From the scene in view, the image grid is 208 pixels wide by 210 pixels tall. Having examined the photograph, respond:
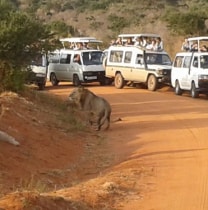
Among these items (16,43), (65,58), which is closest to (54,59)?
(65,58)

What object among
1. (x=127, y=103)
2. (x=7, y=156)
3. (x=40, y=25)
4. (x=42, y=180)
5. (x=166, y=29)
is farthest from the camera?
(x=166, y=29)

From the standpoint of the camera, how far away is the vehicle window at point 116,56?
30.9 meters

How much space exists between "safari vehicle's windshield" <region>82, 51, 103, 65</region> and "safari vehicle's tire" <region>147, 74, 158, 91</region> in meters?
3.96

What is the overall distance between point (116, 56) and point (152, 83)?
3064 mm

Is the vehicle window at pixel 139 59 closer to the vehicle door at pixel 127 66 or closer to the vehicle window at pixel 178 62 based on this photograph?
the vehicle door at pixel 127 66

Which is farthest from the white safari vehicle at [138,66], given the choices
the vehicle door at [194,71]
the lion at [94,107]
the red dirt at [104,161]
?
the lion at [94,107]

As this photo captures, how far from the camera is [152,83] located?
1139 inches

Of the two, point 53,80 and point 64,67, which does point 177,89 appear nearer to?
point 64,67

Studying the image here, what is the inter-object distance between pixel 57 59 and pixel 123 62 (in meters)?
4.02

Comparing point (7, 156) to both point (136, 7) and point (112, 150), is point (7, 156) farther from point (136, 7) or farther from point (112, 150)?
point (136, 7)

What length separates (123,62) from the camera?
101 ft

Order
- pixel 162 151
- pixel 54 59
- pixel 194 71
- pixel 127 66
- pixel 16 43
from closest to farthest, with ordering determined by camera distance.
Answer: pixel 162 151 → pixel 16 43 → pixel 194 71 → pixel 127 66 → pixel 54 59

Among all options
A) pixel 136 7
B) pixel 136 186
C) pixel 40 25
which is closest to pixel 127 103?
pixel 40 25

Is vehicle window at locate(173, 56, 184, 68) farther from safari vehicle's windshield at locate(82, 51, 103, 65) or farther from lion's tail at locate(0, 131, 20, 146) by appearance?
lion's tail at locate(0, 131, 20, 146)
